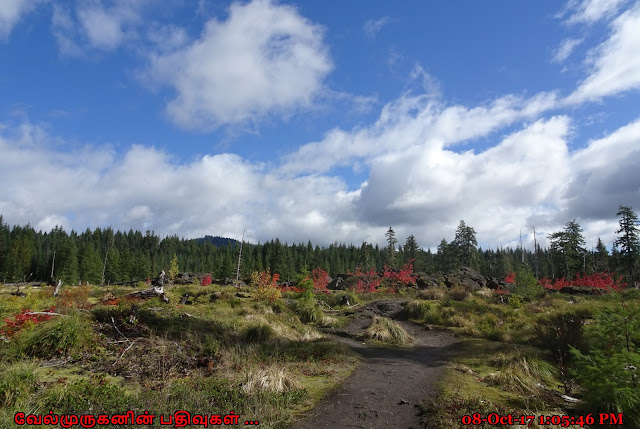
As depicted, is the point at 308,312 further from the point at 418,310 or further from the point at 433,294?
the point at 433,294

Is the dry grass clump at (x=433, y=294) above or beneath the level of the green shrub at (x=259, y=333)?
above

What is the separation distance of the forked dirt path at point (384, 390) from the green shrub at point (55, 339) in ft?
21.3

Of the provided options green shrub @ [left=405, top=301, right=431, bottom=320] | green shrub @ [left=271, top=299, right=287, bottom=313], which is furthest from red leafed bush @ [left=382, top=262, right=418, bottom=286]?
green shrub @ [left=271, top=299, right=287, bottom=313]

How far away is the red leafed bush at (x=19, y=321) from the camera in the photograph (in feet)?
26.8

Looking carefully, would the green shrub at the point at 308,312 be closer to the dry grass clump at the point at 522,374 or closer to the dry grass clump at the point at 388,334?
the dry grass clump at the point at 388,334

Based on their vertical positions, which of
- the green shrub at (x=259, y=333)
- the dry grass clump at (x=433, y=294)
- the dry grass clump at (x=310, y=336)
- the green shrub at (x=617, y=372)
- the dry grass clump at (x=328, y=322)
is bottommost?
the dry grass clump at (x=328, y=322)

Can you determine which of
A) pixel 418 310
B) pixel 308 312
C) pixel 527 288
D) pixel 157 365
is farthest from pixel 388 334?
pixel 527 288

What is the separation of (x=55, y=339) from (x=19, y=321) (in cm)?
96

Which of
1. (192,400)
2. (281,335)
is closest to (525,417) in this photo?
(192,400)

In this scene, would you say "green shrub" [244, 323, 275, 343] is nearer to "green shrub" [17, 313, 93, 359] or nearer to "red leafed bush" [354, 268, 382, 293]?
"green shrub" [17, 313, 93, 359]

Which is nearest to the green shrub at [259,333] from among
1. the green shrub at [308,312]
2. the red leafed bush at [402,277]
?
the green shrub at [308,312]

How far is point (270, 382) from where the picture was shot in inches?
299

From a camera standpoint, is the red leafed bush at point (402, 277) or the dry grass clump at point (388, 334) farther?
the red leafed bush at point (402, 277)

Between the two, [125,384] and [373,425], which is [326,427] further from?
[125,384]
